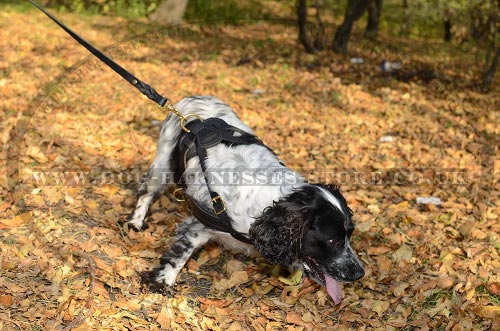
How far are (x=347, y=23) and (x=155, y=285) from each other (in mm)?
8569

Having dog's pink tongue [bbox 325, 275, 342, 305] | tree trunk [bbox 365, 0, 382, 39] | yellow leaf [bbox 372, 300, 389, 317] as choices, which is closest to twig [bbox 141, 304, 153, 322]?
dog's pink tongue [bbox 325, 275, 342, 305]

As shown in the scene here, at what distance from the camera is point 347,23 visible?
11031 mm

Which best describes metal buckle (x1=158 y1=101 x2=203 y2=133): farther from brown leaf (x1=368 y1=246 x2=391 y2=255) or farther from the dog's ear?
brown leaf (x1=368 y1=246 x2=391 y2=255)

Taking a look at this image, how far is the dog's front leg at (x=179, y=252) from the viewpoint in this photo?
419 cm

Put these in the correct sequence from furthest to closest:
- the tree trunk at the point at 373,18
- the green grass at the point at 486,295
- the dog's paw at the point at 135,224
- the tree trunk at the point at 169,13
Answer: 1. the tree trunk at the point at 373,18
2. the tree trunk at the point at 169,13
3. the dog's paw at the point at 135,224
4. the green grass at the point at 486,295

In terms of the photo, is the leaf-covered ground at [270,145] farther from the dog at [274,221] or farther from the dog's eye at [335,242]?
the dog's eye at [335,242]

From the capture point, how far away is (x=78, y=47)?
34.5 feet

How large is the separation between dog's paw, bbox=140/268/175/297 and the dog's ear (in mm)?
881

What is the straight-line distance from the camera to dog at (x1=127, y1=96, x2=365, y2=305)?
3.70 m

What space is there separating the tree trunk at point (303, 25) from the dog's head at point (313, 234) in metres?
7.47

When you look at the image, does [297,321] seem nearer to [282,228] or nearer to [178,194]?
[282,228]

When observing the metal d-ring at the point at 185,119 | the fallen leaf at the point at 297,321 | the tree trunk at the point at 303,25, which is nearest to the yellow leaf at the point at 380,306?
the fallen leaf at the point at 297,321

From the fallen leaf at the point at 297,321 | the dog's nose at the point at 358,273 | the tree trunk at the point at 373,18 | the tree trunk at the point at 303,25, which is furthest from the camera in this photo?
the tree trunk at the point at 373,18

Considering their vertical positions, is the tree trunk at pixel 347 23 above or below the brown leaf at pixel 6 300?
above
